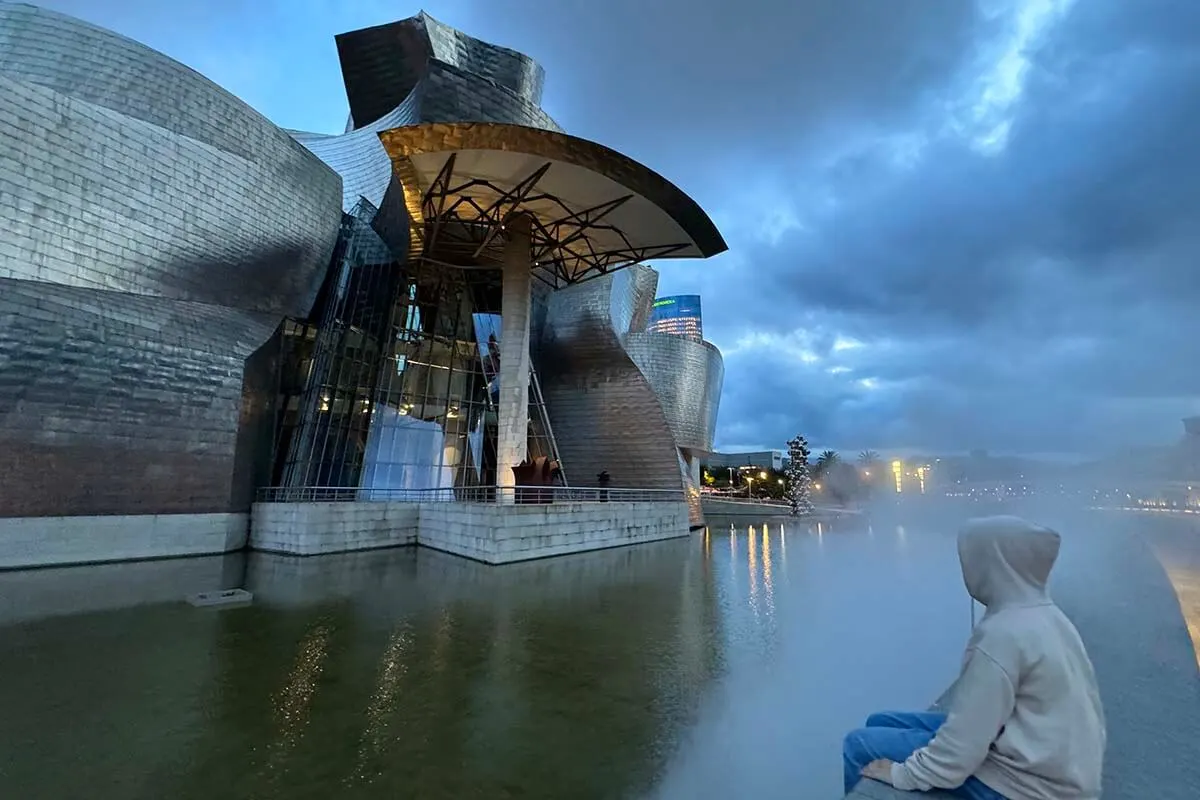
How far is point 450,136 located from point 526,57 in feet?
47.6

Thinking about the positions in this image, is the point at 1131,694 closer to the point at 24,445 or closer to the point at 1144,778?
the point at 1144,778

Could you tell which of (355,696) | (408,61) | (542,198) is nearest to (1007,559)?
Answer: (355,696)

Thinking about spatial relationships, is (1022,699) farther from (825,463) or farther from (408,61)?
(825,463)

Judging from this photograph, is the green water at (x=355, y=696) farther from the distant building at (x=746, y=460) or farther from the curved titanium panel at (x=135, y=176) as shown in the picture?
the distant building at (x=746, y=460)

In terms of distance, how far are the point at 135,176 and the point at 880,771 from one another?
705 inches

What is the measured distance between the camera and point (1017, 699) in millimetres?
1621

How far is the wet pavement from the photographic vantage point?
3.23 metres

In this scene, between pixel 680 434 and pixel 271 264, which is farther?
pixel 680 434

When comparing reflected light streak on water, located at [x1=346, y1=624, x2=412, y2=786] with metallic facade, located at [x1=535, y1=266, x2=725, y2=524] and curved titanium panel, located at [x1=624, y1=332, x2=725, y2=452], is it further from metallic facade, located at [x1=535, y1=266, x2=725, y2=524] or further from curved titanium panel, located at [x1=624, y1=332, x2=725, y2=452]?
curved titanium panel, located at [x1=624, y1=332, x2=725, y2=452]

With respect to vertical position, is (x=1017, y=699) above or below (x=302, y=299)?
below

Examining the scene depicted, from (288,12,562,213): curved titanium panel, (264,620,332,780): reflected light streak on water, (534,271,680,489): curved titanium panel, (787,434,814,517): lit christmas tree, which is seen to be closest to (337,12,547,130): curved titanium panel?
(288,12,562,213): curved titanium panel

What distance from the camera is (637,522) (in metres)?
18.6

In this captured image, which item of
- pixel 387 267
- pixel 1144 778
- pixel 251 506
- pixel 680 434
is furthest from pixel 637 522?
pixel 1144 778

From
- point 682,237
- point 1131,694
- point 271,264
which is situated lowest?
point 1131,694
